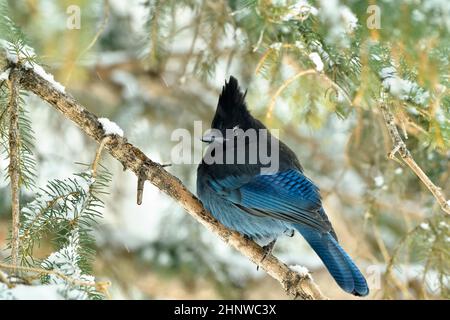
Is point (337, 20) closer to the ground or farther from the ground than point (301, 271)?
farther from the ground

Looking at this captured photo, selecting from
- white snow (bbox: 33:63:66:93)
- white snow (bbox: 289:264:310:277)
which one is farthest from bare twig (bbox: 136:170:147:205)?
white snow (bbox: 289:264:310:277)

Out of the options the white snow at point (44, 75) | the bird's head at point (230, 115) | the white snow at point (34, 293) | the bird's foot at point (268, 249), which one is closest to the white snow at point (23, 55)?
the white snow at point (44, 75)

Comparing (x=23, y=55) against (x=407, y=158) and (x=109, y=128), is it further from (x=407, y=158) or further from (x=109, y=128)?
(x=407, y=158)

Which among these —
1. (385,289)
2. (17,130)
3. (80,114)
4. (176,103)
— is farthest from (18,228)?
(176,103)

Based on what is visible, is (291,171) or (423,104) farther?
(291,171)

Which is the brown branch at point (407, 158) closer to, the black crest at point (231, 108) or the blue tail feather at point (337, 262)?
the blue tail feather at point (337, 262)

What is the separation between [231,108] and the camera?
11.1 feet

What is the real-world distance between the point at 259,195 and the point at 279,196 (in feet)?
0.36

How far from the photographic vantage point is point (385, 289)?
3.16m

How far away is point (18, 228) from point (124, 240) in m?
2.67

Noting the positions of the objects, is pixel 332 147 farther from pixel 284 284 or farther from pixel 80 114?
pixel 80 114

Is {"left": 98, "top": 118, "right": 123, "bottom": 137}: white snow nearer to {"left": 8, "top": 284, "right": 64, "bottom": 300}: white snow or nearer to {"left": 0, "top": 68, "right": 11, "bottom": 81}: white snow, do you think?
{"left": 0, "top": 68, "right": 11, "bottom": 81}: white snow

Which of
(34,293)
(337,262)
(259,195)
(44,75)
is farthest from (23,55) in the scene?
(337,262)

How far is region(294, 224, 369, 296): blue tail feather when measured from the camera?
9.21 ft
